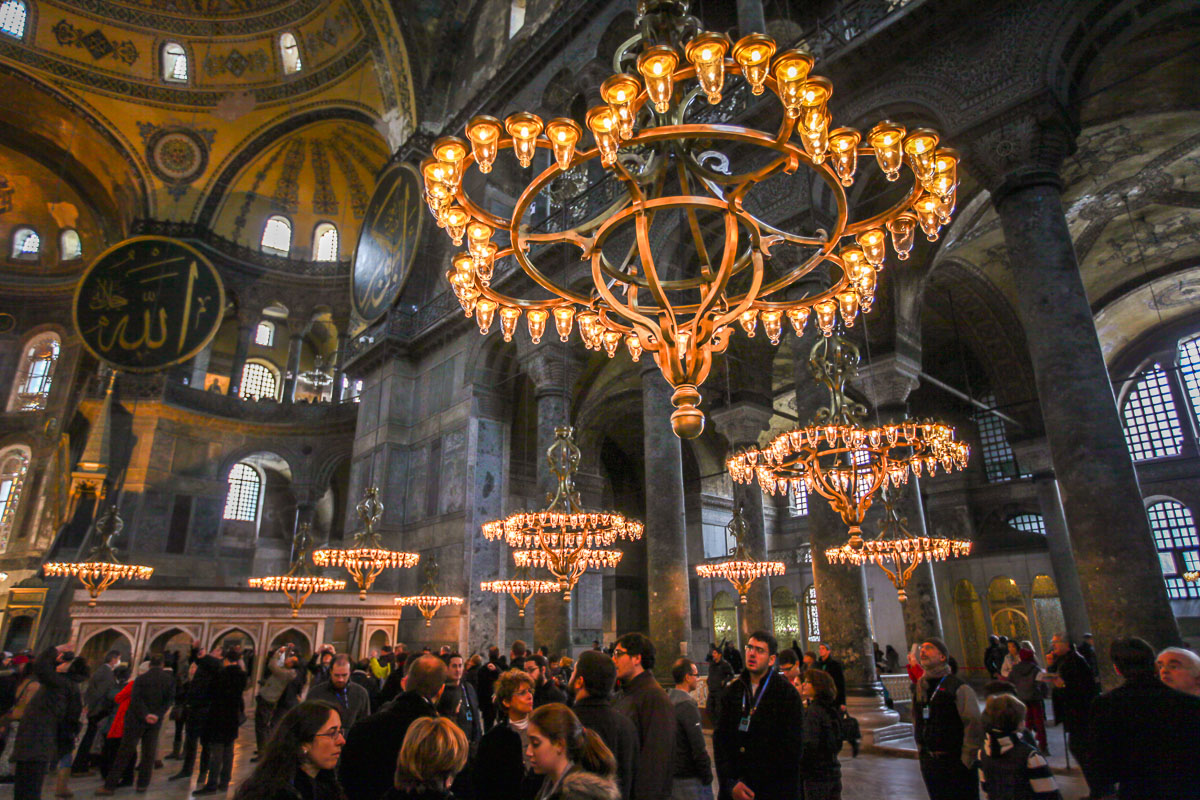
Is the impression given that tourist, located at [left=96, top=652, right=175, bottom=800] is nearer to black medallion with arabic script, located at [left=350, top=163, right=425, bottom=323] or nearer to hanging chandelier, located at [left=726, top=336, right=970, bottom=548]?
hanging chandelier, located at [left=726, top=336, right=970, bottom=548]

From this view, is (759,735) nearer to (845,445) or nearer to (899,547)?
(845,445)

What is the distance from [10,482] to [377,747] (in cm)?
2232

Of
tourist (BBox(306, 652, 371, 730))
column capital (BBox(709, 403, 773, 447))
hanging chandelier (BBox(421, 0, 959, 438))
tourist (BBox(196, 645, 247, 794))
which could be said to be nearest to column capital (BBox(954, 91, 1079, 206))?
hanging chandelier (BBox(421, 0, 959, 438))

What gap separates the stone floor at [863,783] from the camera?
4.37 m

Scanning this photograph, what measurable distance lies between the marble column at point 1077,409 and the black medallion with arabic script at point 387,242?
36.4 feet

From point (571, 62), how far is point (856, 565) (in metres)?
9.46

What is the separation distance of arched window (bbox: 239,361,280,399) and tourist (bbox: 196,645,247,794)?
54.8 feet

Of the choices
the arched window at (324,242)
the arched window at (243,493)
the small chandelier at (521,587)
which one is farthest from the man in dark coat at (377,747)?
the arched window at (324,242)

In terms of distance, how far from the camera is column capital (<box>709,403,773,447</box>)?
458 inches

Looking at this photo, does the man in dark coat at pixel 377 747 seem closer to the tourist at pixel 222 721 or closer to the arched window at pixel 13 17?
the tourist at pixel 222 721

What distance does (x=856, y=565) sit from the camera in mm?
6430

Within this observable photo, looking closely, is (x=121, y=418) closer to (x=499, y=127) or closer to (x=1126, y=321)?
(x=499, y=127)

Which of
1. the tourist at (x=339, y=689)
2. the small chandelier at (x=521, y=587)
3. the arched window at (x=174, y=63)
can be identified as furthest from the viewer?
the arched window at (x=174, y=63)

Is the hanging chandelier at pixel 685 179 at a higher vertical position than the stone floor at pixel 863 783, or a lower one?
higher
